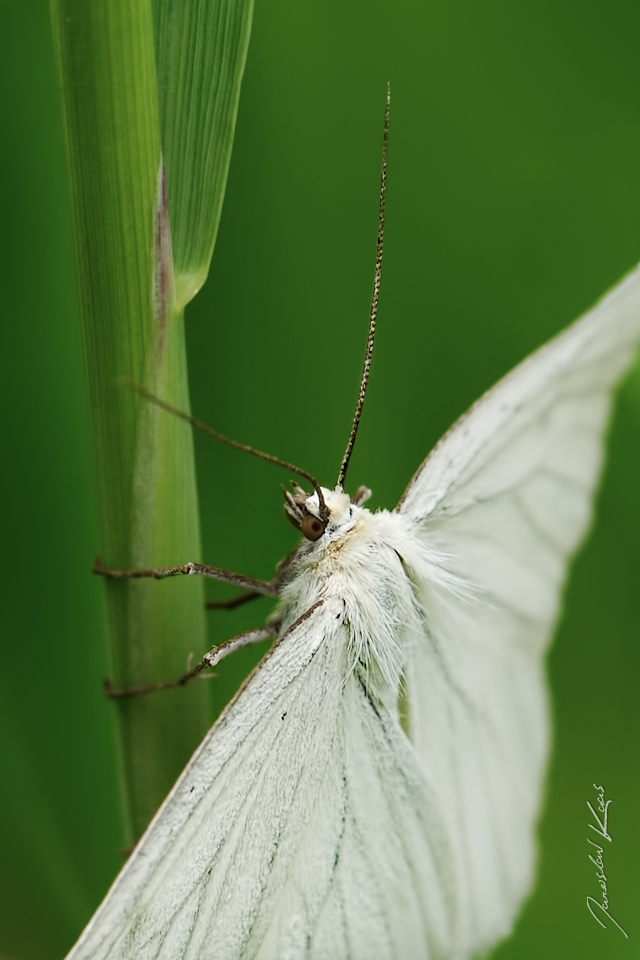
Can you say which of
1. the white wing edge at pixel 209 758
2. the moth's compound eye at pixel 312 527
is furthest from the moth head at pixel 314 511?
the white wing edge at pixel 209 758

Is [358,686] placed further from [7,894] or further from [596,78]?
[596,78]

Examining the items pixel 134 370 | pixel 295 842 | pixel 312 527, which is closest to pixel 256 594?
pixel 312 527

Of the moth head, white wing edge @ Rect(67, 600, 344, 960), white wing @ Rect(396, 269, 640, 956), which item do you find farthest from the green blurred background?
white wing edge @ Rect(67, 600, 344, 960)

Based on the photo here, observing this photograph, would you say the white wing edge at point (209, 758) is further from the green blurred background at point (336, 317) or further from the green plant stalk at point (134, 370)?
the green blurred background at point (336, 317)

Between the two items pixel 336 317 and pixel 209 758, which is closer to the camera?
pixel 209 758

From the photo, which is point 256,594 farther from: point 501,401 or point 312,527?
point 501,401

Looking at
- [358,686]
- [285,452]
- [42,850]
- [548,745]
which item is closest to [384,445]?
[285,452]

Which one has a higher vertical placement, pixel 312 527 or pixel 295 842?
pixel 312 527
